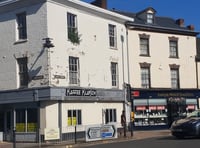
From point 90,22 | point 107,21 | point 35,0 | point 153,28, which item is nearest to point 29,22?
point 35,0

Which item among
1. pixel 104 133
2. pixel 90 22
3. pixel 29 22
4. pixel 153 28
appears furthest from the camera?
pixel 153 28

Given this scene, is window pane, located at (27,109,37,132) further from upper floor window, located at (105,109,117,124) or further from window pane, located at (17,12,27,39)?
upper floor window, located at (105,109,117,124)

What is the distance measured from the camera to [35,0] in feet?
90.5

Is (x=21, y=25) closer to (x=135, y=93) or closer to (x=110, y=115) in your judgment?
(x=110, y=115)

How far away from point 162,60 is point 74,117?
1158 centimetres

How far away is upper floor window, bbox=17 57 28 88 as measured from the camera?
2825 centimetres

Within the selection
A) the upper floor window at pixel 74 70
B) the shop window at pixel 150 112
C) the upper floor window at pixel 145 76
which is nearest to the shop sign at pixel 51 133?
the upper floor window at pixel 74 70

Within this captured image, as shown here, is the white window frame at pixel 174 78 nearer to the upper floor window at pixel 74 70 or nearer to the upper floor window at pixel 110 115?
the upper floor window at pixel 110 115

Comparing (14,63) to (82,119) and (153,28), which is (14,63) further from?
(153,28)

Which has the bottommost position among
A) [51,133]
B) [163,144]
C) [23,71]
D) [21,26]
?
[163,144]

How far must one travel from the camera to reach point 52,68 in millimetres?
27062

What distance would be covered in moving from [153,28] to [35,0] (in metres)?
12.4

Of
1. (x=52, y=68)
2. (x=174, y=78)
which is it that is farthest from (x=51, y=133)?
(x=174, y=78)

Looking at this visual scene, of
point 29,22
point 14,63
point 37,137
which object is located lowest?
point 37,137
